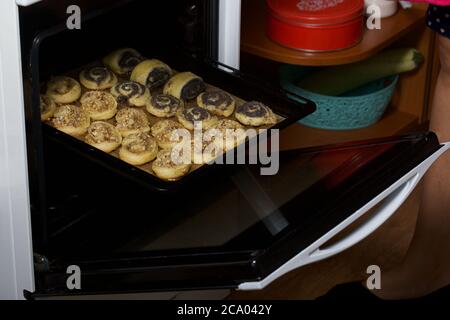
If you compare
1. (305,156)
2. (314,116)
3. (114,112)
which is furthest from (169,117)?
(314,116)

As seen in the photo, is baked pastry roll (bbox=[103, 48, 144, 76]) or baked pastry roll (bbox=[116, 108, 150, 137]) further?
baked pastry roll (bbox=[103, 48, 144, 76])

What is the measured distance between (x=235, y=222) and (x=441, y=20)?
546 mm

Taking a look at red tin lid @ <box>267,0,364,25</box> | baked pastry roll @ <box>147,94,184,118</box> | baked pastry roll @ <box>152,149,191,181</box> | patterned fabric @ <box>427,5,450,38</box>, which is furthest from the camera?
red tin lid @ <box>267,0,364,25</box>

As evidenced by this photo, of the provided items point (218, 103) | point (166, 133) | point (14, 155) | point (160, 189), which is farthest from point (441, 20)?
point (14, 155)

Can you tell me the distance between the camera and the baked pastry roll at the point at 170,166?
52.1 inches

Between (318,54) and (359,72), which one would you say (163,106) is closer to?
(318,54)

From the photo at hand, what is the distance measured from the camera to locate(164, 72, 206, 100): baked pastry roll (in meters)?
1.48

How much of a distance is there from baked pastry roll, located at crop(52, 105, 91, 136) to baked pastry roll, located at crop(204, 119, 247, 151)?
18 cm

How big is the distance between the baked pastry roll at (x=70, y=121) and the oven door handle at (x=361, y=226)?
1.24ft

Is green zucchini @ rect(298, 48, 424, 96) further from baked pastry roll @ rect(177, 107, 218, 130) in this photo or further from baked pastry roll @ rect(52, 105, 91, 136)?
baked pastry roll @ rect(52, 105, 91, 136)

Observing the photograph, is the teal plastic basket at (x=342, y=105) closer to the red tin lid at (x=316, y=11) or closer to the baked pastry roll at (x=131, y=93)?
the red tin lid at (x=316, y=11)

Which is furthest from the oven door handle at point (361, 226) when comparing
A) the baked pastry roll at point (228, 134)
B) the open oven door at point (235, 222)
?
the baked pastry roll at point (228, 134)

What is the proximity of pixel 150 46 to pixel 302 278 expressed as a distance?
0.62 metres

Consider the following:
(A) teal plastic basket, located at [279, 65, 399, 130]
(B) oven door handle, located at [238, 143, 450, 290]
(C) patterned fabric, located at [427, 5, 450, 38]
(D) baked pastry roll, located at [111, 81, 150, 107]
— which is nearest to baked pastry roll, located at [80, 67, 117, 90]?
(D) baked pastry roll, located at [111, 81, 150, 107]
